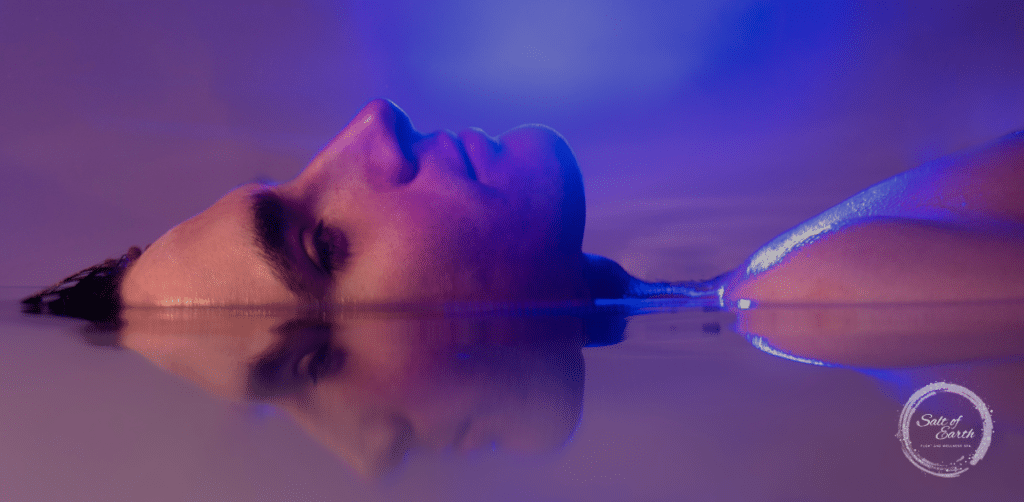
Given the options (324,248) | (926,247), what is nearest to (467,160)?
(324,248)

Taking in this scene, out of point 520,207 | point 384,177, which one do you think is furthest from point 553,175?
point 384,177

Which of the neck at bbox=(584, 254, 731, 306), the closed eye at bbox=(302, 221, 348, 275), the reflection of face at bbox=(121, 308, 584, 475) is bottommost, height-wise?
the reflection of face at bbox=(121, 308, 584, 475)

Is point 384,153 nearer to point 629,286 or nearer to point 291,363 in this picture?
point 291,363

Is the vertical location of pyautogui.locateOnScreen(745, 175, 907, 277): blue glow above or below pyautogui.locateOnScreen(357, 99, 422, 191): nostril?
below

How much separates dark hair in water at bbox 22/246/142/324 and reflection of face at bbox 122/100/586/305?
70 mm

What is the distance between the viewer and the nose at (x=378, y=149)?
0.93 metres

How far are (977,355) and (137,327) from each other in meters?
0.89

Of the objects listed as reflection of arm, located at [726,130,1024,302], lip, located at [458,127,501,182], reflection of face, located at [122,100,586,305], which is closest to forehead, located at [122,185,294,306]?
reflection of face, located at [122,100,586,305]

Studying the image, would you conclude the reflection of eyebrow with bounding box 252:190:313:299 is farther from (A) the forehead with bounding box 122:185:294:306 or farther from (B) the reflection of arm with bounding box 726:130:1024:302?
(B) the reflection of arm with bounding box 726:130:1024:302

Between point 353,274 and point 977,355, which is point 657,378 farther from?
point 353,274

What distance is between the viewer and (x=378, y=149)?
36.6 inches

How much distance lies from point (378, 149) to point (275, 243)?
237 millimetres

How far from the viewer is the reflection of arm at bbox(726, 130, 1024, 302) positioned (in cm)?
81

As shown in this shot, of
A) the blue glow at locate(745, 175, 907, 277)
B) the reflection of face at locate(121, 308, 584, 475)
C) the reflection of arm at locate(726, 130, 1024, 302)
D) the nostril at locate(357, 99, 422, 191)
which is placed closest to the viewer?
the reflection of face at locate(121, 308, 584, 475)
